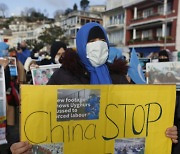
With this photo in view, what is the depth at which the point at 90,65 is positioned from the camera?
227 cm

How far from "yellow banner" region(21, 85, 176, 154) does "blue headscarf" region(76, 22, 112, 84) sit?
32cm

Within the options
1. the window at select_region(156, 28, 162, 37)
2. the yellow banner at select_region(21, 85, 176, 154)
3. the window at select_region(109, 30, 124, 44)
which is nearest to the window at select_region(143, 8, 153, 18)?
the window at select_region(156, 28, 162, 37)

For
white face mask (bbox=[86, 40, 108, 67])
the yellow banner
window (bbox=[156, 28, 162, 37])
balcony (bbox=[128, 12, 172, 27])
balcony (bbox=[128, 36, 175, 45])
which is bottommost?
the yellow banner

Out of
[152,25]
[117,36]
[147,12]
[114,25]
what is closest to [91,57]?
[152,25]

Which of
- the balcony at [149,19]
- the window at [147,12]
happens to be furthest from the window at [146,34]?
the window at [147,12]

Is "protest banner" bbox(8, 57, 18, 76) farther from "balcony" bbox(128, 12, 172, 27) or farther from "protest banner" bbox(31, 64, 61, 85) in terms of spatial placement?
"balcony" bbox(128, 12, 172, 27)

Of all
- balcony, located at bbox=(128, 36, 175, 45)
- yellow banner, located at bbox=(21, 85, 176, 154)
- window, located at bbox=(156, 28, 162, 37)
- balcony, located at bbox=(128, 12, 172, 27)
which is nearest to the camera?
yellow banner, located at bbox=(21, 85, 176, 154)

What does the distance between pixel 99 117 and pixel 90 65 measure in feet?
1.65

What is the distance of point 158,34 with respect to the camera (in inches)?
1577

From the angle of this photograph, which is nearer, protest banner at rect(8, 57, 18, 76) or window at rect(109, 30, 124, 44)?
protest banner at rect(8, 57, 18, 76)

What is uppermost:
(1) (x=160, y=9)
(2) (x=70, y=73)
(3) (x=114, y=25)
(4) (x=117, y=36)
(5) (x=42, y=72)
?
(1) (x=160, y=9)

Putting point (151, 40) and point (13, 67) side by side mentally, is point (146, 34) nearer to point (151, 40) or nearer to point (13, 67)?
point (151, 40)

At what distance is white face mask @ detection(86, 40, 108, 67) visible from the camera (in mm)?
2213

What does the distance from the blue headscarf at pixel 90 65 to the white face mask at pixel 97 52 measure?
0.09 ft
